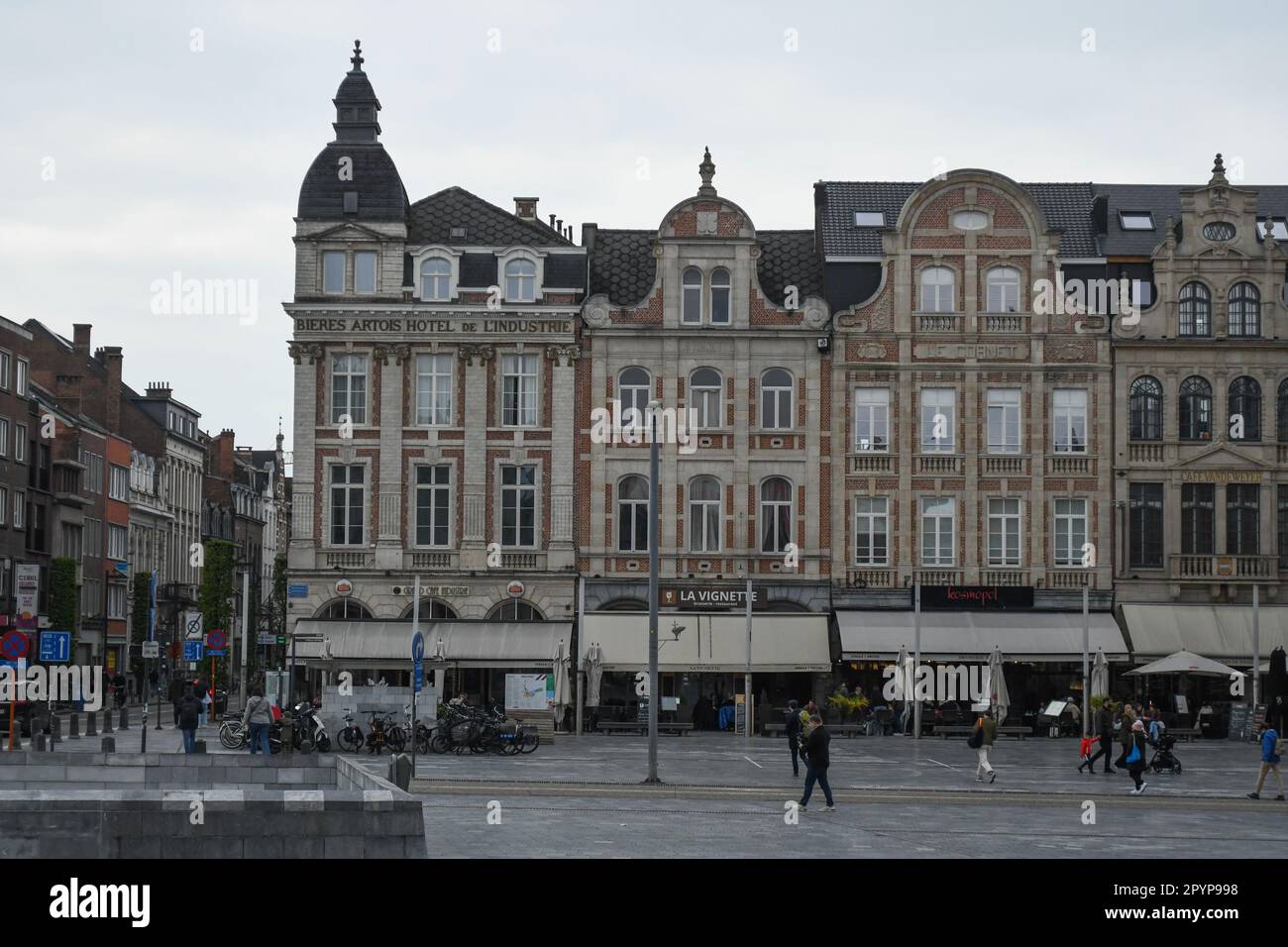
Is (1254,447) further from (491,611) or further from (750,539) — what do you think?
(491,611)

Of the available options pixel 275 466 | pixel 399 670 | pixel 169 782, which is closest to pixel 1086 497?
pixel 399 670

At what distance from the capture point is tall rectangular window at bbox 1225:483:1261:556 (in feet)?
191

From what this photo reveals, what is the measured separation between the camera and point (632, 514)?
5853 cm

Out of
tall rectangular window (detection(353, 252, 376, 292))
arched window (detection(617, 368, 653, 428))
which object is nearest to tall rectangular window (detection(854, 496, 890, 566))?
arched window (detection(617, 368, 653, 428))

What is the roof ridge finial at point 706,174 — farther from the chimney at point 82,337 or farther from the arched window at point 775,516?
the chimney at point 82,337

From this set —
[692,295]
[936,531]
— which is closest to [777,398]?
[692,295]

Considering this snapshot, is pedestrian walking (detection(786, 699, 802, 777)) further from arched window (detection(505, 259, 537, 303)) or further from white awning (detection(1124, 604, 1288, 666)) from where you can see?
arched window (detection(505, 259, 537, 303))

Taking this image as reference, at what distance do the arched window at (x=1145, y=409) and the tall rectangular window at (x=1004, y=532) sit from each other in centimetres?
443

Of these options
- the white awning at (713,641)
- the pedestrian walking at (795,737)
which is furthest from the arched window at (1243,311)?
the pedestrian walking at (795,737)

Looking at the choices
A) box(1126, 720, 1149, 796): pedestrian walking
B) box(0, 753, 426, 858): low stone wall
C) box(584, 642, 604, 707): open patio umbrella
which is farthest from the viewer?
box(584, 642, 604, 707): open patio umbrella

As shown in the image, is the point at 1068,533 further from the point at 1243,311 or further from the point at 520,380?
the point at 520,380

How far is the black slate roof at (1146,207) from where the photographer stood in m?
59.7

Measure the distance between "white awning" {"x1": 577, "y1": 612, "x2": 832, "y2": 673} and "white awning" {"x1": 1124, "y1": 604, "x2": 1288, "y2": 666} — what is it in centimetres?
965

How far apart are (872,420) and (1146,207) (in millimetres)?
12386
